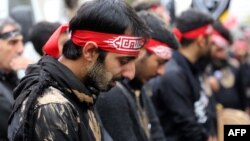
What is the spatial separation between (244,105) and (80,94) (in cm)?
757

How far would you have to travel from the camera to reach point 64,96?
11.4 feet

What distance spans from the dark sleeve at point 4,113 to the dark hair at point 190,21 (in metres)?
2.53

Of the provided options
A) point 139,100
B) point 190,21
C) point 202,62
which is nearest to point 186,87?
point 202,62

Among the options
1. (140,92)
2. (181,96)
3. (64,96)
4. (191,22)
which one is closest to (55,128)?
(64,96)

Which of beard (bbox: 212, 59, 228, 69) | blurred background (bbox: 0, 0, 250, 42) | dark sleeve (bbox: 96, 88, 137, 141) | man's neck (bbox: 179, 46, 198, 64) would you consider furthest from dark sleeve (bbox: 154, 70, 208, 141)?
beard (bbox: 212, 59, 228, 69)

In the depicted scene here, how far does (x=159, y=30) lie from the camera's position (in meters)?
5.86

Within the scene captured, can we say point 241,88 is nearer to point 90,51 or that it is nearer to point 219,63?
point 219,63

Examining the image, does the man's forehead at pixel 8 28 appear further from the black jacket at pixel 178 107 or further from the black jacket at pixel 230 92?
the black jacket at pixel 230 92

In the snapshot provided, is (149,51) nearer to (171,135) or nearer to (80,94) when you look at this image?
(171,135)

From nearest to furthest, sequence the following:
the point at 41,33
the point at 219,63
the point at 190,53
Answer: the point at 41,33
the point at 190,53
the point at 219,63

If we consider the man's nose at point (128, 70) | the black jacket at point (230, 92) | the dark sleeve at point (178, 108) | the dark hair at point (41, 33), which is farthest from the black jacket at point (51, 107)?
the black jacket at point (230, 92)

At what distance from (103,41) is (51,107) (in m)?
0.44

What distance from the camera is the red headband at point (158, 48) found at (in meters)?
5.77

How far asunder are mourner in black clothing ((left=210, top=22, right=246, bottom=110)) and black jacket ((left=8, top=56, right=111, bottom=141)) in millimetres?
5610
